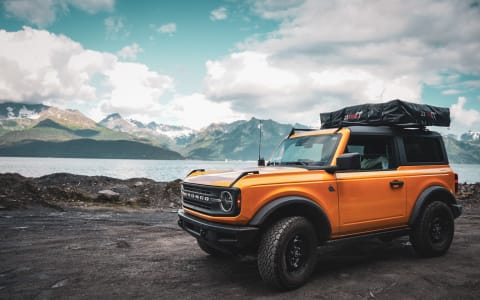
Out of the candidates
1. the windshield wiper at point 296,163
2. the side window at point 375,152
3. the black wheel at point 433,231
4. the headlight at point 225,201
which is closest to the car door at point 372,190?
the side window at point 375,152

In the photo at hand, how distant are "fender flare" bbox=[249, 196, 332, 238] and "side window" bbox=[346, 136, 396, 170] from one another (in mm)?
1357

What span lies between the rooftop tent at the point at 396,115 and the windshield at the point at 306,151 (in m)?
0.45

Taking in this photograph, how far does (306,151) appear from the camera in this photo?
5438 mm

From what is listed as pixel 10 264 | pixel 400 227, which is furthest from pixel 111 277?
pixel 400 227

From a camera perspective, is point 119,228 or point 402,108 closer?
point 402,108

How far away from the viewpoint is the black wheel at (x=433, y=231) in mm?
5543

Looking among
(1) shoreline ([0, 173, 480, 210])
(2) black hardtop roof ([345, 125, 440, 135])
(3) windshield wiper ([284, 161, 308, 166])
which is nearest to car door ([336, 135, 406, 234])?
(2) black hardtop roof ([345, 125, 440, 135])

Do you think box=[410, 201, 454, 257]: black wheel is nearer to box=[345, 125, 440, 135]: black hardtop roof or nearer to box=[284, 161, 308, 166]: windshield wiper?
box=[345, 125, 440, 135]: black hardtop roof

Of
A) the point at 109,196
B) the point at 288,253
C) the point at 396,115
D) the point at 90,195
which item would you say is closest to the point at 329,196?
the point at 288,253

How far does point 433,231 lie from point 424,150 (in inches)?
59.2

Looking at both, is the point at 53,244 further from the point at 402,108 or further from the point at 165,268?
the point at 402,108

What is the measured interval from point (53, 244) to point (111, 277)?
2.83 m

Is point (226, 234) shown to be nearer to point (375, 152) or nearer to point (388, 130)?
point (375, 152)

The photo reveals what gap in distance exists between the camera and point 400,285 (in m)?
4.41
